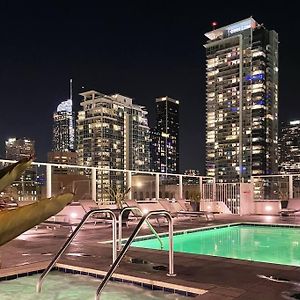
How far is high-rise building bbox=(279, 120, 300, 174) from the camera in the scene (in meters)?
68.2

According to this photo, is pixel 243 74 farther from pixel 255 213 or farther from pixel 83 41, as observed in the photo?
pixel 255 213

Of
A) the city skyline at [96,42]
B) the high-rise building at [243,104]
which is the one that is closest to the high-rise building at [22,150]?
the city skyline at [96,42]

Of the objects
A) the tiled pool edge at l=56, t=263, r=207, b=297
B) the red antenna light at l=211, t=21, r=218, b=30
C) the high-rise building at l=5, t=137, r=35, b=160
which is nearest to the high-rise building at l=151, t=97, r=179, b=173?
the red antenna light at l=211, t=21, r=218, b=30

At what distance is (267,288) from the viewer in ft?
12.7

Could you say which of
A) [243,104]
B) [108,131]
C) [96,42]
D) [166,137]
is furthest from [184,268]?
[166,137]

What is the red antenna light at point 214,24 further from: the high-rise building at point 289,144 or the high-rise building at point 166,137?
the high-rise building at point 166,137

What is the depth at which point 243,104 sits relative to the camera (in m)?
77.5

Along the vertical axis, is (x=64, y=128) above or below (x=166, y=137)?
above

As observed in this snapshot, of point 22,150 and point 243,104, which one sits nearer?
point 22,150

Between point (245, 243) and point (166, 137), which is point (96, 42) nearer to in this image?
point (245, 243)

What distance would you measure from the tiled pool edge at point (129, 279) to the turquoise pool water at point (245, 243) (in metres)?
3.03

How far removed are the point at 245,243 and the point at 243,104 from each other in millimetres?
71064

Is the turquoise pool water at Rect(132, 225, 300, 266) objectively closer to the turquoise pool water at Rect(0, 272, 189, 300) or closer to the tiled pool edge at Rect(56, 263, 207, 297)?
the tiled pool edge at Rect(56, 263, 207, 297)

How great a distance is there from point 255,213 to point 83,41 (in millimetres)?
17065
